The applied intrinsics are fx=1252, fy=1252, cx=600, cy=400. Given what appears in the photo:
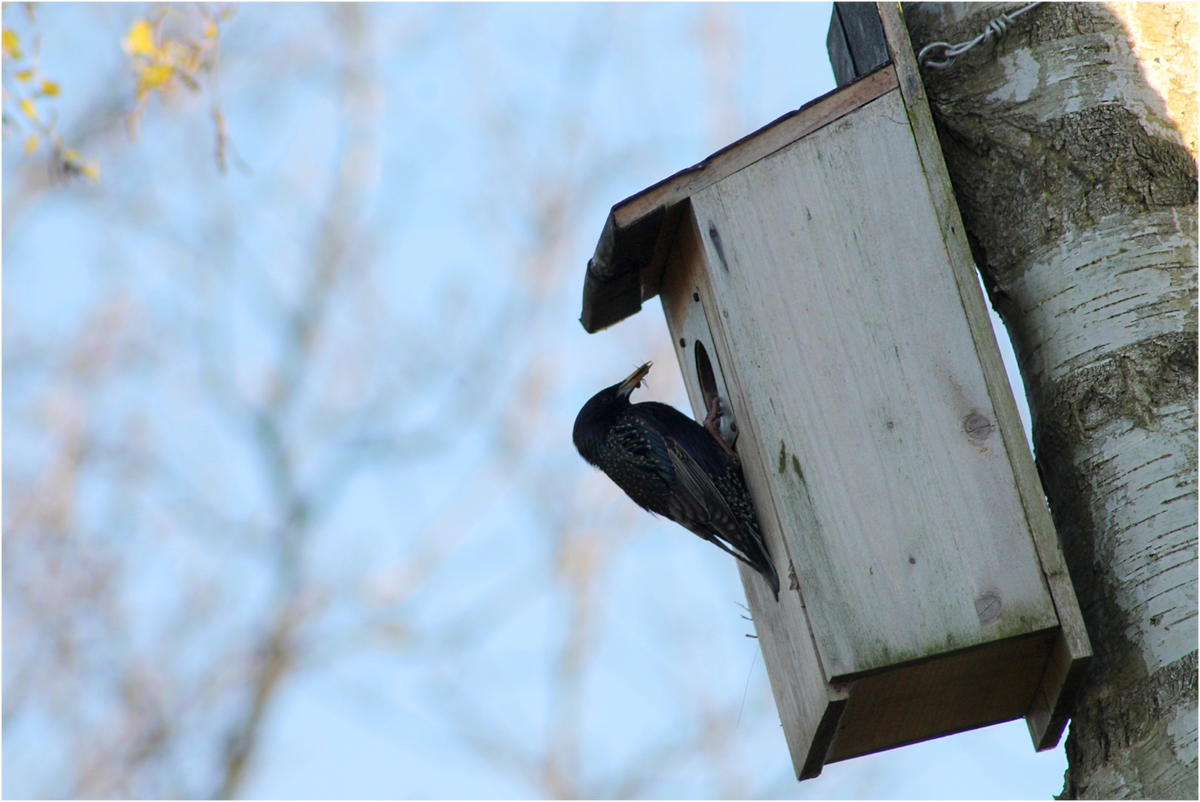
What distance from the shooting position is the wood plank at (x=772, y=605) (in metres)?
2.50

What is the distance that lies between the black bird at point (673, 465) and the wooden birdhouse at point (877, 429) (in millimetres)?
180

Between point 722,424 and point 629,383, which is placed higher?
point 629,383

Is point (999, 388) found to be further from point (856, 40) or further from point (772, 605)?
point (856, 40)

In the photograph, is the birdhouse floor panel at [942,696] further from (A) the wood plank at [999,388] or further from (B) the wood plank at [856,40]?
(B) the wood plank at [856,40]

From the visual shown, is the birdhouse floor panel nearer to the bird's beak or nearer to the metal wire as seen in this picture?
the metal wire

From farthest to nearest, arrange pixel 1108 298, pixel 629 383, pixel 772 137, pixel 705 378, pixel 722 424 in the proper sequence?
pixel 629 383 < pixel 705 378 < pixel 722 424 < pixel 772 137 < pixel 1108 298

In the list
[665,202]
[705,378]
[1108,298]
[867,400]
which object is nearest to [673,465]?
[705,378]

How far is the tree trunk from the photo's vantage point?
219cm

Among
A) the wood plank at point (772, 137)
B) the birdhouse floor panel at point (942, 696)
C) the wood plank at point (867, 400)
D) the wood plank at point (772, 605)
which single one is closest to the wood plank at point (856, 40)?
the wood plank at point (772, 137)

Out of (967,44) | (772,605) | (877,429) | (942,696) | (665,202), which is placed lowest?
(942,696)

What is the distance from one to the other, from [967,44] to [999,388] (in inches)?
31.6

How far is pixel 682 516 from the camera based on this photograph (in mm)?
3426

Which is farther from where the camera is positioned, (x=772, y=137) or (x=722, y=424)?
(x=722, y=424)

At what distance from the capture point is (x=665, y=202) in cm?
277
